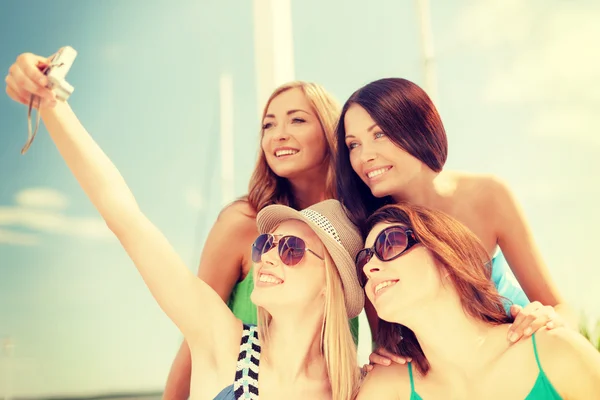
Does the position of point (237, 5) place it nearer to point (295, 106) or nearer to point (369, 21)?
point (369, 21)

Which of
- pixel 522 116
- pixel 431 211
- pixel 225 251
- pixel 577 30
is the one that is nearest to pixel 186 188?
pixel 522 116

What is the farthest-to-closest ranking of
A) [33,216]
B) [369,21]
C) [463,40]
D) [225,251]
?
[33,216] → [369,21] → [463,40] → [225,251]

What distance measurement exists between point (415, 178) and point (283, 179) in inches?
33.2

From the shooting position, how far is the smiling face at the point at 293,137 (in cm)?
314

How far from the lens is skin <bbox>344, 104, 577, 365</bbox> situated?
2742mm

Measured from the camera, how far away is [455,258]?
2.27 meters

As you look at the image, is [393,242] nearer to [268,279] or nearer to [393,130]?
[268,279]

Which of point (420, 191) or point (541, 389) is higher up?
point (420, 191)

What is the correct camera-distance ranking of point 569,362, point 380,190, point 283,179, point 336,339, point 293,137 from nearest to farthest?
1. point 569,362
2. point 336,339
3. point 380,190
4. point 293,137
5. point 283,179

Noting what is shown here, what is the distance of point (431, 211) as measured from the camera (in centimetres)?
240

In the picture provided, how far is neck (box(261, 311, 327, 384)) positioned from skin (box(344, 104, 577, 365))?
584mm

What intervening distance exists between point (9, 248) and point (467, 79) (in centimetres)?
911

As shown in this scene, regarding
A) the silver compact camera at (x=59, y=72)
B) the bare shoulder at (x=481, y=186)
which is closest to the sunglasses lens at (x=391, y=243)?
the bare shoulder at (x=481, y=186)

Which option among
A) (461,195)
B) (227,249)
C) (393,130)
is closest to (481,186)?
(461,195)
